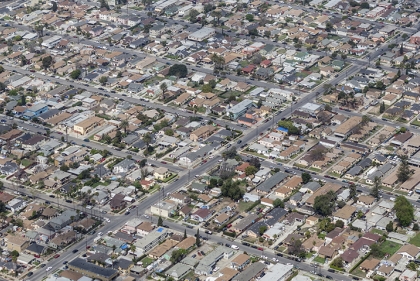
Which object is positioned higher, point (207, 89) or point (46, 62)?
point (46, 62)

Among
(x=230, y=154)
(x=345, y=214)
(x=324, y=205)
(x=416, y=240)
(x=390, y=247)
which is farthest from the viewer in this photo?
(x=230, y=154)

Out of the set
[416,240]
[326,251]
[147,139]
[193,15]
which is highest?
[147,139]

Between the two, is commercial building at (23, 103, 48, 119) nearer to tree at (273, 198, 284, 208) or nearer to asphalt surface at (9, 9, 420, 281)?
asphalt surface at (9, 9, 420, 281)

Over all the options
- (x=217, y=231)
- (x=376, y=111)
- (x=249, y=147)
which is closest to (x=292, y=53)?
(x=376, y=111)

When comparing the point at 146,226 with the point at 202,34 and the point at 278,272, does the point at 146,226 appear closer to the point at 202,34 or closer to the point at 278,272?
the point at 278,272

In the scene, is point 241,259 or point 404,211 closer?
point 241,259

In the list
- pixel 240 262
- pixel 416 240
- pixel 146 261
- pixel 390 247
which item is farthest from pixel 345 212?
pixel 146 261

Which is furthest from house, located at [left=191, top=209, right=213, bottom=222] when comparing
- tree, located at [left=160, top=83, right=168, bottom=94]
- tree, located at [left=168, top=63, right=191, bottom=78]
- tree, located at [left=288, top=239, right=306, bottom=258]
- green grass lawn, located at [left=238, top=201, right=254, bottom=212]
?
tree, located at [left=168, top=63, right=191, bottom=78]

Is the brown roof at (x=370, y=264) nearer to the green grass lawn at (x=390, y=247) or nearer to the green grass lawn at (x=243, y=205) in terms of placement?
the green grass lawn at (x=390, y=247)
